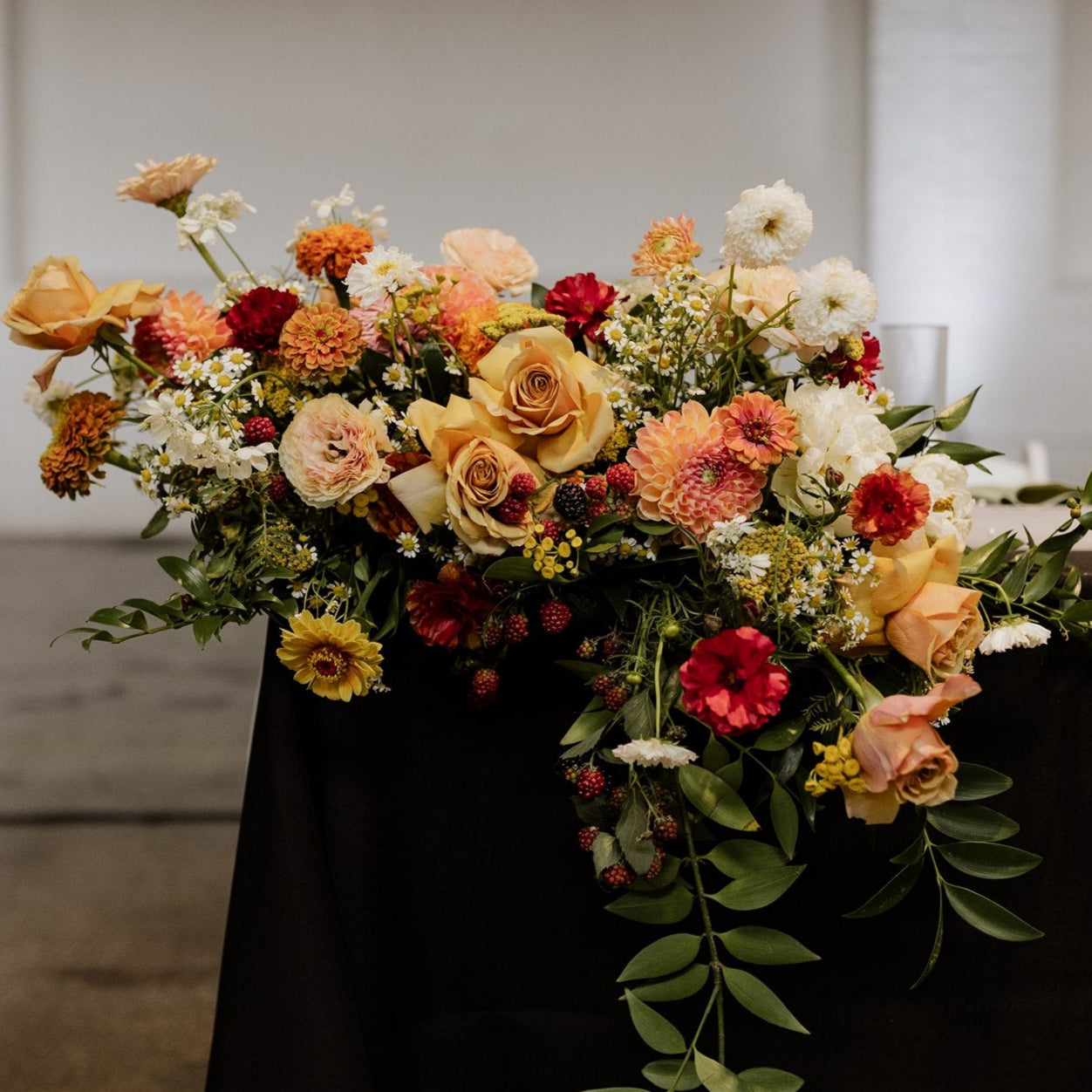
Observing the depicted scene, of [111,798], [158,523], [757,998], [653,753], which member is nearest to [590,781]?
[653,753]

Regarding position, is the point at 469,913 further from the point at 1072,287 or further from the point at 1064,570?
the point at 1072,287

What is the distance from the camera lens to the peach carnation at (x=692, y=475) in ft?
2.25

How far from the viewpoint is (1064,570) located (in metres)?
0.77

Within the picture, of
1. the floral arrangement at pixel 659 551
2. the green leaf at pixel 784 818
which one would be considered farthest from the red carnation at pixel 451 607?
the green leaf at pixel 784 818

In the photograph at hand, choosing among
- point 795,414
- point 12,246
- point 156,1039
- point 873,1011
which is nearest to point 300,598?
point 795,414

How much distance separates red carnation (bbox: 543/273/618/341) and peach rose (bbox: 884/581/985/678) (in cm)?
30

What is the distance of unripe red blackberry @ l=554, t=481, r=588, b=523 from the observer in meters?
0.69

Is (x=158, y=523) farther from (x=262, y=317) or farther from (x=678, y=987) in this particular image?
(x=678, y=987)

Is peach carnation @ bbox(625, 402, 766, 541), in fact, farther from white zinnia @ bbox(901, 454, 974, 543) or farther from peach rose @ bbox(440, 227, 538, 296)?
peach rose @ bbox(440, 227, 538, 296)

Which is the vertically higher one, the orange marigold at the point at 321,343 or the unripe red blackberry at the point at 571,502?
the orange marigold at the point at 321,343

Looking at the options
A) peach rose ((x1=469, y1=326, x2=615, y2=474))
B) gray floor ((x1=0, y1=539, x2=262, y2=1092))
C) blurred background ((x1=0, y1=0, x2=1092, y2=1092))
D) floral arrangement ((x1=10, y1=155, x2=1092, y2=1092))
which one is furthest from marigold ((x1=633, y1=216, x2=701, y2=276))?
blurred background ((x1=0, y1=0, x2=1092, y2=1092))

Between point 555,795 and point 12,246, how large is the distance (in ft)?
8.30

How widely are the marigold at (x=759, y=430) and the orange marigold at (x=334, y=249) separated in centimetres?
31

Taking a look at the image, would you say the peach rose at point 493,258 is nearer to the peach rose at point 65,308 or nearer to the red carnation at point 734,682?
the peach rose at point 65,308
